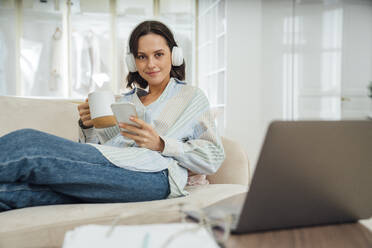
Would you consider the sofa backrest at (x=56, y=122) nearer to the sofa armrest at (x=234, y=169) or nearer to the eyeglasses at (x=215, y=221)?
the sofa armrest at (x=234, y=169)

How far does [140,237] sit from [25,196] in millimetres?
652

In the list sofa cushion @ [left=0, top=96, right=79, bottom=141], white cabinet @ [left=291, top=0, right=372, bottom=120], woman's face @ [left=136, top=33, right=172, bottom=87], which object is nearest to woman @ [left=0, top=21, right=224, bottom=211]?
woman's face @ [left=136, top=33, right=172, bottom=87]

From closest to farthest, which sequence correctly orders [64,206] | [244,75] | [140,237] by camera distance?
[140,237], [64,206], [244,75]

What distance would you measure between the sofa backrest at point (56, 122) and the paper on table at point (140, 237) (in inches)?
35.1

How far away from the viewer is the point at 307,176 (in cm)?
46

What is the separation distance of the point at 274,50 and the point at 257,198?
3.79 meters

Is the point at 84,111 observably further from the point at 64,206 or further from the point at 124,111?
the point at 64,206

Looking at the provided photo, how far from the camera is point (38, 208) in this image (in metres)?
0.90

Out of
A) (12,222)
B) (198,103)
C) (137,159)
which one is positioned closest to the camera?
(12,222)

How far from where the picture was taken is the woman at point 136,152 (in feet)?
2.86

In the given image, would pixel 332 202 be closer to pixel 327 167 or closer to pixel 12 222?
pixel 327 167

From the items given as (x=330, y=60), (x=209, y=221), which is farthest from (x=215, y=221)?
(x=330, y=60)

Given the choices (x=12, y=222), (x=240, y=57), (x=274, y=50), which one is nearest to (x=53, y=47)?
(x=240, y=57)

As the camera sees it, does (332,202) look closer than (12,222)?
Yes
